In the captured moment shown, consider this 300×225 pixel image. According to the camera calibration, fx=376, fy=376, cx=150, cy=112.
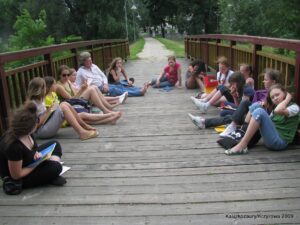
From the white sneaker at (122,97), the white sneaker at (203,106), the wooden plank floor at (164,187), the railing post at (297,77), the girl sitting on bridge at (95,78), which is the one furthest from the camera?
the white sneaker at (122,97)

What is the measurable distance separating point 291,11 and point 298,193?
10.5 m

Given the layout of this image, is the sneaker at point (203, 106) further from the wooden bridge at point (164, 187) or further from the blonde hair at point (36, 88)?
the blonde hair at point (36, 88)

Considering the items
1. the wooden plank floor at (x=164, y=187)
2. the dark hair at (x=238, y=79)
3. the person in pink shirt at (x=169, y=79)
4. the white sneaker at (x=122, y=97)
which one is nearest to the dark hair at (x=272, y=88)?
the wooden plank floor at (x=164, y=187)

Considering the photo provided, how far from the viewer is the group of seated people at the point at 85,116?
299 cm

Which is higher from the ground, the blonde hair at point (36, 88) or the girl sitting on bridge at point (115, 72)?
the blonde hair at point (36, 88)

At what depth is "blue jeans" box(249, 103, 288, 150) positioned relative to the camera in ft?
11.8

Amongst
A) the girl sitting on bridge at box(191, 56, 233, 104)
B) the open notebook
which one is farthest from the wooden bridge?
the girl sitting on bridge at box(191, 56, 233, 104)

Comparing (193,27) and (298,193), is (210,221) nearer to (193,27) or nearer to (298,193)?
(298,193)

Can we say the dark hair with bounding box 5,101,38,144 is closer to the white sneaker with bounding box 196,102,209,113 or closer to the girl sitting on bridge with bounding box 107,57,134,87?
the white sneaker with bounding box 196,102,209,113

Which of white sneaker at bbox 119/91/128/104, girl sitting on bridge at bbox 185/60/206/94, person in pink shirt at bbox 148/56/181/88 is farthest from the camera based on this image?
person in pink shirt at bbox 148/56/181/88

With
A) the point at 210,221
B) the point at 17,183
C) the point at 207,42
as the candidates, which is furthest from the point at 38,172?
the point at 207,42

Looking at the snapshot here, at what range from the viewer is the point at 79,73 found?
6.45 metres

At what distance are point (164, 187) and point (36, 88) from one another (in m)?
1.92

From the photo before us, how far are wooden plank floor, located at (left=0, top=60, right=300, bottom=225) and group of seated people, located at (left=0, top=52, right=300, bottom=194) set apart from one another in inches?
5.7
